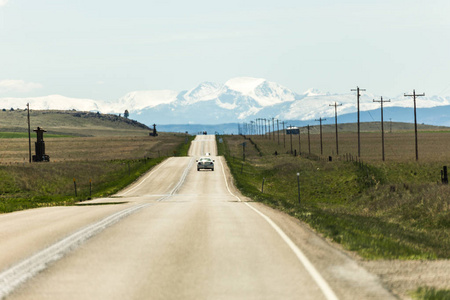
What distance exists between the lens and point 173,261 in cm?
1160

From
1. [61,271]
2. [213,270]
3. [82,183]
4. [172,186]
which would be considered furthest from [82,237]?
[82,183]

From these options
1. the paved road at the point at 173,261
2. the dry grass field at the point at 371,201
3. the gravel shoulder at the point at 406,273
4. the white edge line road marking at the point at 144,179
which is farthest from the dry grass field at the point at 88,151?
the gravel shoulder at the point at 406,273

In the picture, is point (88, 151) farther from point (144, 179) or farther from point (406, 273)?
point (406, 273)

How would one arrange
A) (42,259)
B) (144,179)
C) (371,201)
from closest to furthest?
(42,259) → (371,201) → (144,179)

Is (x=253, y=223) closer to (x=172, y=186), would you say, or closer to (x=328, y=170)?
(x=172, y=186)

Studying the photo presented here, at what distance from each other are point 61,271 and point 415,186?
3486cm

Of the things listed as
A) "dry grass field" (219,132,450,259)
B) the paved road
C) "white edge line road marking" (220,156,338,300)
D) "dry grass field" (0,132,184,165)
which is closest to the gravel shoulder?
the paved road

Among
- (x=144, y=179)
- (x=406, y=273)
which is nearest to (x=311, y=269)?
(x=406, y=273)

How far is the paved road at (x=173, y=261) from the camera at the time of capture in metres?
9.12

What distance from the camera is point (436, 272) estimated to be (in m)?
10.8

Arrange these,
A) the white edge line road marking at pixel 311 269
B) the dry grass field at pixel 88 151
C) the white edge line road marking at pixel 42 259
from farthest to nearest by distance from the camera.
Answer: the dry grass field at pixel 88 151 → the white edge line road marking at pixel 42 259 → the white edge line road marking at pixel 311 269

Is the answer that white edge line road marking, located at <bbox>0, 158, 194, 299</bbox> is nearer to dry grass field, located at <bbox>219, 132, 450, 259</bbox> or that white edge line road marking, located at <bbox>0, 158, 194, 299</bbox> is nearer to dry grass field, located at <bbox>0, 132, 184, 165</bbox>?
dry grass field, located at <bbox>219, 132, 450, 259</bbox>

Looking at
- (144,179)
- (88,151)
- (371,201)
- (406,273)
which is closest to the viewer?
(406,273)

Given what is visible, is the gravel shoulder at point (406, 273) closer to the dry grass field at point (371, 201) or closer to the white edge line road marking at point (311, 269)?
the dry grass field at point (371, 201)
